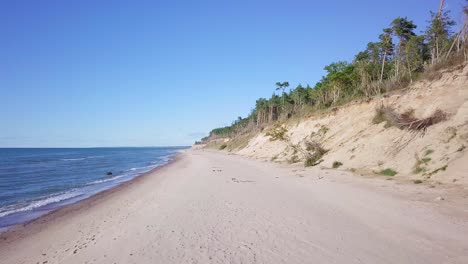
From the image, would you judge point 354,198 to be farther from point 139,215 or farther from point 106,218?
point 106,218

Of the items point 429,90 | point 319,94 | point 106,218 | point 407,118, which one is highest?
point 319,94

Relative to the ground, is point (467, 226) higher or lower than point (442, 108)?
lower

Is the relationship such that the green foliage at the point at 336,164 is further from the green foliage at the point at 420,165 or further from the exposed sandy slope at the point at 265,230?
the exposed sandy slope at the point at 265,230

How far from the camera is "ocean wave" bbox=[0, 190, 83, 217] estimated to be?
554 inches

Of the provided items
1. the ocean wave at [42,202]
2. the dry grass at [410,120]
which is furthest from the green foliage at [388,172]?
the ocean wave at [42,202]

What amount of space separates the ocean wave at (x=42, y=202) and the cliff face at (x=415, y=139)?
1755 centimetres

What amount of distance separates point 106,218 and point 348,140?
59.9ft

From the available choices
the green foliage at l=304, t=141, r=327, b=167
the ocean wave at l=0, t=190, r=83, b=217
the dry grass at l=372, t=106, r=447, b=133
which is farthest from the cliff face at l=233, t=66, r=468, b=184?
the ocean wave at l=0, t=190, r=83, b=217

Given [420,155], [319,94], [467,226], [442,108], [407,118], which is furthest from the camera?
[319,94]

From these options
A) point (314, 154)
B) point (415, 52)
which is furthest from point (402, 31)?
point (314, 154)

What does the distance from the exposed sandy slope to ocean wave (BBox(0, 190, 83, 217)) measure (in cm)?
314

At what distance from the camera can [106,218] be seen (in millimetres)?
10695

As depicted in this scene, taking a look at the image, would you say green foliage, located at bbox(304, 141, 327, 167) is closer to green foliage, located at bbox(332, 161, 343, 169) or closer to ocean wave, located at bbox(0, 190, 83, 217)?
green foliage, located at bbox(332, 161, 343, 169)

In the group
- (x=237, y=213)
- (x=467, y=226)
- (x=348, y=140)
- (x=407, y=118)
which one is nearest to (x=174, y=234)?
(x=237, y=213)
